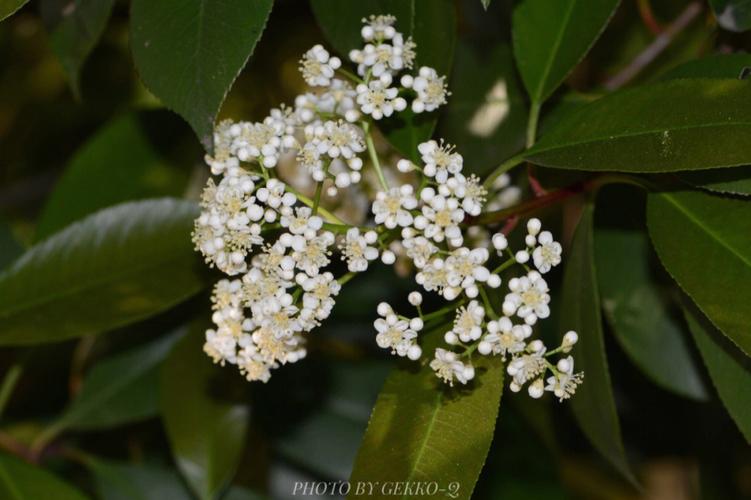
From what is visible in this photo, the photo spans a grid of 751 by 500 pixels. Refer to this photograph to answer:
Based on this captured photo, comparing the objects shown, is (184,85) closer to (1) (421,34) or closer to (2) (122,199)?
(1) (421,34)

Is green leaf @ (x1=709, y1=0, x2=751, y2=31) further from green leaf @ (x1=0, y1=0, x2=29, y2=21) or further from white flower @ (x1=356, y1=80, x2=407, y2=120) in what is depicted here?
green leaf @ (x1=0, y1=0, x2=29, y2=21)

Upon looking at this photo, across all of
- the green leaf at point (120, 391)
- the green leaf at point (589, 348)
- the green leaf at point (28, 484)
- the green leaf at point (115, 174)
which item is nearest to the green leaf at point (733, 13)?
the green leaf at point (589, 348)

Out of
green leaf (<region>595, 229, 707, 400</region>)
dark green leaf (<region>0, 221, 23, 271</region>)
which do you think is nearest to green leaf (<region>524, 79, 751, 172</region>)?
green leaf (<region>595, 229, 707, 400</region>)

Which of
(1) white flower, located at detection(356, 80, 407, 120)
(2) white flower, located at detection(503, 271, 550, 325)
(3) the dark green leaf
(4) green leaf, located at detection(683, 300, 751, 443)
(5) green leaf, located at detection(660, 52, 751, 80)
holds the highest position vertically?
(1) white flower, located at detection(356, 80, 407, 120)

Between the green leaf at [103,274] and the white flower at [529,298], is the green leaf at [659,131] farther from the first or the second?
the green leaf at [103,274]

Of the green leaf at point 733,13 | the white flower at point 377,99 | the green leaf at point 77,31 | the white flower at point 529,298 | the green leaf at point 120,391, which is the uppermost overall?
the green leaf at point 77,31

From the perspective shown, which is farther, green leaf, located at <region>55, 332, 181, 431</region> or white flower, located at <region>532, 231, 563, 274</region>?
green leaf, located at <region>55, 332, 181, 431</region>
